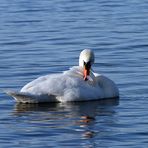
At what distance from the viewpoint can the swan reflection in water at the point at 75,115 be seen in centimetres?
1349

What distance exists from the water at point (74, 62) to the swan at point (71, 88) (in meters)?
0.14

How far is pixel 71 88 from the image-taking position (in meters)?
15.4

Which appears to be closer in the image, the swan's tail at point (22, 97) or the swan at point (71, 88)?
the swan's tail at point (22, 97)

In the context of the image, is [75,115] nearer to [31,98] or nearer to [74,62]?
[31,98]

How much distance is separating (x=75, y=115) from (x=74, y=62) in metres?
4.37

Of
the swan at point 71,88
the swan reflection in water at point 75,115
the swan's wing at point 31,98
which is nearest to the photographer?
the swan reflection in water at point 75,115

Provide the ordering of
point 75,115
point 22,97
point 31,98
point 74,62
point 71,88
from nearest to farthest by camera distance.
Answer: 1. point 75,115
2. point 22,97
3. point 31,98
4. point 71,88
5. point 74,62

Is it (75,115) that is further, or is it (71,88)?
(71,88)

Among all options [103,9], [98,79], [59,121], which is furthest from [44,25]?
[59,121]

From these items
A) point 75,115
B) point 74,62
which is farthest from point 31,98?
point 74,62

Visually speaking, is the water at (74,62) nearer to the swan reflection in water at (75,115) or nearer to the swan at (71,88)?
the swan reflection in water at (75,115)

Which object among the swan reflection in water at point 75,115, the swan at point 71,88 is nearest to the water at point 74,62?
the swan reflection in water at point 75,115

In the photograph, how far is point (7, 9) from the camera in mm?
27422

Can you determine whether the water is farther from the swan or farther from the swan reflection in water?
the swan
